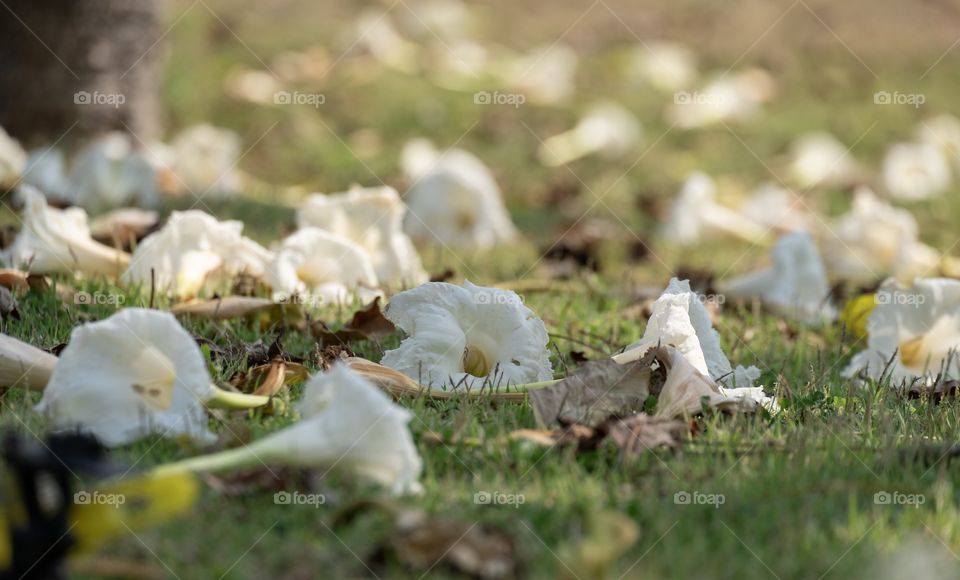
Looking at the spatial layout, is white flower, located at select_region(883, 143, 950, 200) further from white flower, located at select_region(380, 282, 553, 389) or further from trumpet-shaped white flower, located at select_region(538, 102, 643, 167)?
white flower, located at select_region(380, 282, 553, 389)

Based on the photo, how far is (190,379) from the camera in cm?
199

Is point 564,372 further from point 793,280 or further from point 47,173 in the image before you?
point 47,173

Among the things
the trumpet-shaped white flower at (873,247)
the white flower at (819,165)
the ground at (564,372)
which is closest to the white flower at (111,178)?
the ground at (564,372)

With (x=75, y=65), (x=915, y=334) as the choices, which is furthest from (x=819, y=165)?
(x=75, y=65)

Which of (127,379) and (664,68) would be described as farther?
(664,68)

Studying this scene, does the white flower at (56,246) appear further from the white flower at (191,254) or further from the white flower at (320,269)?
the white flower at (320,269)

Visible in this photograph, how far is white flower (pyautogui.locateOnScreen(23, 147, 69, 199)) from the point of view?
4578 millimetres

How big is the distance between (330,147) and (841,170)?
311 cm

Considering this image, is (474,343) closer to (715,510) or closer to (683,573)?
(715,510)

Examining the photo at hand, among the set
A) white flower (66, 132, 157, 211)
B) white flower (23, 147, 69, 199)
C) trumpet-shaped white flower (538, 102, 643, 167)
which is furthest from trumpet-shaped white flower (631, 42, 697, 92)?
white flower (23, 147, 69, 199)

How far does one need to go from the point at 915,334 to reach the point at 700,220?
7.99 ft

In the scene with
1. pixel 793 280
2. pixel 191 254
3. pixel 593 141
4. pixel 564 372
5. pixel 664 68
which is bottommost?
pixel 564 372

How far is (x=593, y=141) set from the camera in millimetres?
6879

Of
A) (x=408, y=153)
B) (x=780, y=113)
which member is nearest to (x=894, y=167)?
(x=780, y=113)
